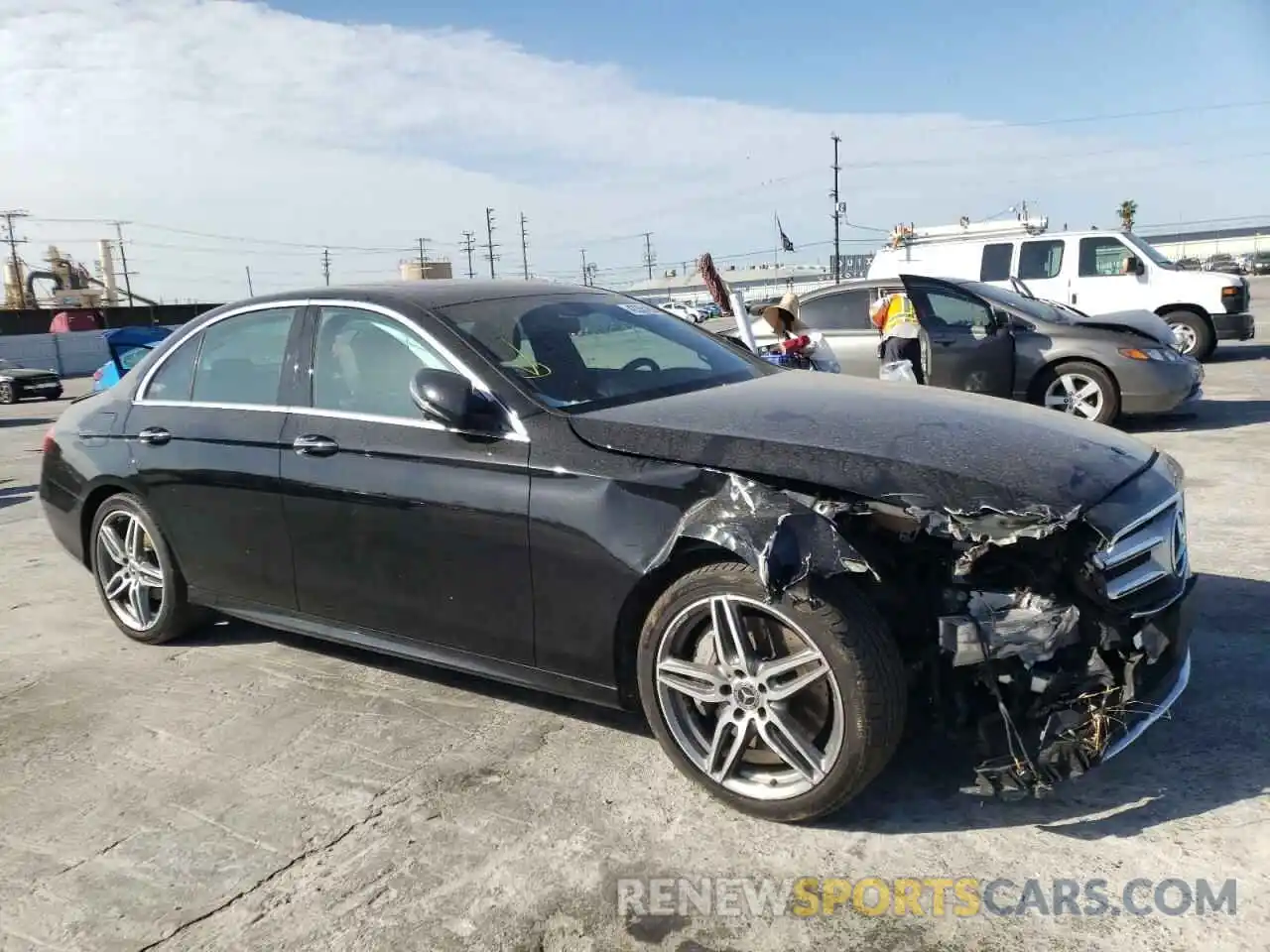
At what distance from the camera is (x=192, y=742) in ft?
11.9

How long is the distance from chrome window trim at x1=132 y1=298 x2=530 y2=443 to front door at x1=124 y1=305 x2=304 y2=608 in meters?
0.01

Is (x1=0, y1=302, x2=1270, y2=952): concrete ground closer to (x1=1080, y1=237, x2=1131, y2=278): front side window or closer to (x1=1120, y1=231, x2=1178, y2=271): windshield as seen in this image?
(x1=1080, y1=237, x2=1131, y2=278): front side window

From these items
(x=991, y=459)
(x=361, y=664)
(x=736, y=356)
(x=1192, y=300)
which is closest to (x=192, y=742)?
(x=361, y=664)

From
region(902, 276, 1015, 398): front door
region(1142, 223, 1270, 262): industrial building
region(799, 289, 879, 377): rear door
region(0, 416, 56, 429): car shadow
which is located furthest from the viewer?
region(1142, 223, 1270, 262): industrial building

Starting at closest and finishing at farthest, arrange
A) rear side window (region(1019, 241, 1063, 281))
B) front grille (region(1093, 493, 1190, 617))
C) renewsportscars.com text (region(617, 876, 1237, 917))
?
renewsportscars.com text (region(617, 876, 1237, 917))
front grille (region(1093, 493, 1190, 617))
rear side window (region(1019, 241, 1063, 281))

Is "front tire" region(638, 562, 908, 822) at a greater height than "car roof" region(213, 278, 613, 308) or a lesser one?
lesser

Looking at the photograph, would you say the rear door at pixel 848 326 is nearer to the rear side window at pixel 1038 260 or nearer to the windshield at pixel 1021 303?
the windshield at pixel 1021 303

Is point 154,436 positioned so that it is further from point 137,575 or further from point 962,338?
point 962,338

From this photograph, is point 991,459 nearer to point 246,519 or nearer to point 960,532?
point 960,532

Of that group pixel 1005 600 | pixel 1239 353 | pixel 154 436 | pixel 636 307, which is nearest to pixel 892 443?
pixel 1005 600

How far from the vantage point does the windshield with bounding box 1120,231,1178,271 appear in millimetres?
13508

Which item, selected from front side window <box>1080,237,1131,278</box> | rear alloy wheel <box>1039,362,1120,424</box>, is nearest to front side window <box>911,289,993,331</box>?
rear alloy wheel <box>1039,362,1120,424</box>

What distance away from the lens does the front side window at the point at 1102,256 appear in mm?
13383

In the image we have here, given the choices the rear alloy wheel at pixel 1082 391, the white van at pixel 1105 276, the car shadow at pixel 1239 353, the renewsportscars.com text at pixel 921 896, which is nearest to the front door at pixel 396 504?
the renewsportscars.com text at pixel 921 896
